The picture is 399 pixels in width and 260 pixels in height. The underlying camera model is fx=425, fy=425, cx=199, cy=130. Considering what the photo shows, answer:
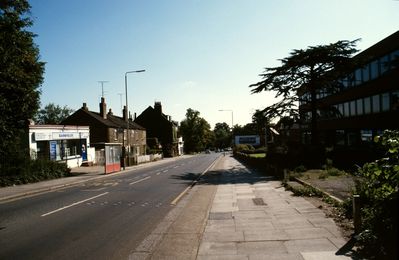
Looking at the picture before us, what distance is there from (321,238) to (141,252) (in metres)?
3.78

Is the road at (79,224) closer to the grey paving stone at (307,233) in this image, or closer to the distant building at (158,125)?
the grey paving stone at (307,233)

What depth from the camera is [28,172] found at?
27938 mm

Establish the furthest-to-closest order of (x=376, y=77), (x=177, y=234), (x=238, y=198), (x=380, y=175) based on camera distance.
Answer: (x=376, y=77), (x=238, y=198), (x=177, y=234), (x=380, y=175)

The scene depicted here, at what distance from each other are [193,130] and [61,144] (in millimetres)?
87781

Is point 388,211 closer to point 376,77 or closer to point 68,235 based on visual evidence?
point 68,235

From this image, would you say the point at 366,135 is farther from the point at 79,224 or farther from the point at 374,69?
the point at 79,224

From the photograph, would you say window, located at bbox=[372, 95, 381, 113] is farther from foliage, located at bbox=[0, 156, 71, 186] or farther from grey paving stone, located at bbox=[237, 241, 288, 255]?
grey paving stone, located at bbox=[237, 241, 288, 255]

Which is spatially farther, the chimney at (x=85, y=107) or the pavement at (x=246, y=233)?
the chimney at (x=85, y=107)

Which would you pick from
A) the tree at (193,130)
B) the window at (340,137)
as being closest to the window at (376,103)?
the window at (340,137)

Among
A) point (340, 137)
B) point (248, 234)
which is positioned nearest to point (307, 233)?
point (248, 234)

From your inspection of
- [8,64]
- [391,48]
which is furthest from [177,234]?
[391,48]

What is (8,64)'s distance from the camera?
24406mm

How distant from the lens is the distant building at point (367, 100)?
3566 centimetres

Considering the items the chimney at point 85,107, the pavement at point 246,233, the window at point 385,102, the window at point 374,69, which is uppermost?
the window at point 374,69
